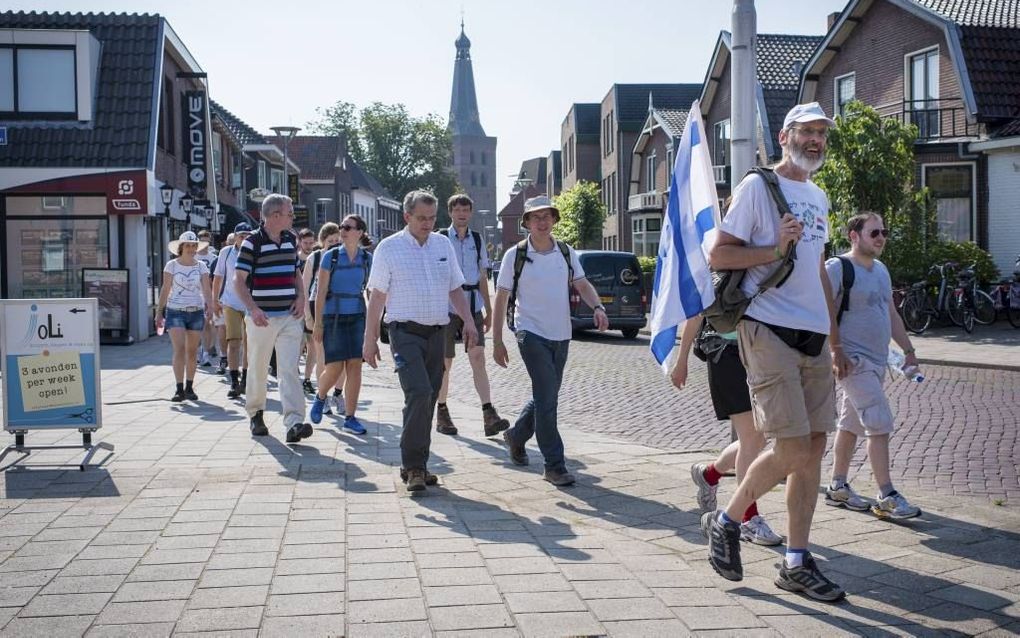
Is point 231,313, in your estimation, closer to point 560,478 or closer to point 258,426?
point 258,426

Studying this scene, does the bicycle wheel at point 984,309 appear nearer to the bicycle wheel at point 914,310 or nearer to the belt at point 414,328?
the bicycle wheel at point 914,310

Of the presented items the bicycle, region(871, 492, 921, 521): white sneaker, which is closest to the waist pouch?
region(871, 492, 921, 521): white sneaker

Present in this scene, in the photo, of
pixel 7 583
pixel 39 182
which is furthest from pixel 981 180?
pixel 7 583

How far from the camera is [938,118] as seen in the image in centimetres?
2583

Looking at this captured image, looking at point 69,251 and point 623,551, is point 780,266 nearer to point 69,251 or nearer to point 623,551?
point 623,551

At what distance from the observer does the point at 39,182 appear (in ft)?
69.0

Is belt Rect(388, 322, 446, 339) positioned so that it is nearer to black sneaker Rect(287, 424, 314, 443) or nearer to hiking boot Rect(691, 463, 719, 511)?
black sneaker Rect(287, 424, 314, 443)

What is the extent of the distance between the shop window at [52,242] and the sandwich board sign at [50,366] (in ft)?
47.1

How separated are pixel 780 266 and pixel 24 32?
2073 centimetres

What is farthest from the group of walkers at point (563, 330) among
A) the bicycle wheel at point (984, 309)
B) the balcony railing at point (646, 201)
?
the balcony railing at point (646, 201)

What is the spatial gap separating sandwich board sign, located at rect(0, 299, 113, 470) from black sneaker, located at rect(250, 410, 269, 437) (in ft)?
4.38

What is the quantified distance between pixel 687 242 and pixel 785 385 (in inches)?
38.9

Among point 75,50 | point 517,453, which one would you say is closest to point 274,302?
point 517,453

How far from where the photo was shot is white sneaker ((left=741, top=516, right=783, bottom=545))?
17.7 feet
